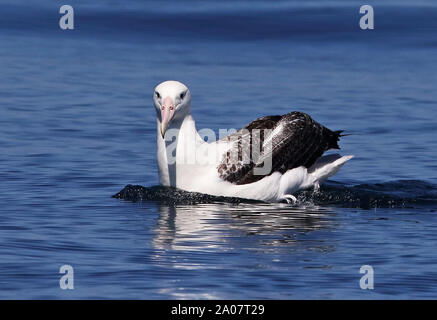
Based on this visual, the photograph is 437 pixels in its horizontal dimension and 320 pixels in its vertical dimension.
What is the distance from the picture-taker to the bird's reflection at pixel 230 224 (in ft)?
44.2

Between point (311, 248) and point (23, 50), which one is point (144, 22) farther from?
point (311, 248)

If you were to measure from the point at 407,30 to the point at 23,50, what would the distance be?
404 inches

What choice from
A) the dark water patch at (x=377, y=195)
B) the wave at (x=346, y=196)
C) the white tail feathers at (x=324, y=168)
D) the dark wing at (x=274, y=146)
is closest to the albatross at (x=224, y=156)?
the dark wing at (x=274, y=146)

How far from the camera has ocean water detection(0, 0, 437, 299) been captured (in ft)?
39.7

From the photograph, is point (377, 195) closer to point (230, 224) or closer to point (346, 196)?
point (346, 196)

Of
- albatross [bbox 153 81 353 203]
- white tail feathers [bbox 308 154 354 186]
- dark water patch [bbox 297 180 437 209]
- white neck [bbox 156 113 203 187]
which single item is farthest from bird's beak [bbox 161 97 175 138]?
white tail feathers [bbox 308 154 354 186]

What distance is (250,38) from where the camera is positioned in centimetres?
3097

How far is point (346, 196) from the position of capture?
54.0 ft

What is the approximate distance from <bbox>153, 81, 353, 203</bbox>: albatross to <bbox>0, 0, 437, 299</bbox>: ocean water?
0.27 m

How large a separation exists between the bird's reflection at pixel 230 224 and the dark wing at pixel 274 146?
0.52 meters

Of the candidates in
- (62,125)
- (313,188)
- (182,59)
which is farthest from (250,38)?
(313,188)

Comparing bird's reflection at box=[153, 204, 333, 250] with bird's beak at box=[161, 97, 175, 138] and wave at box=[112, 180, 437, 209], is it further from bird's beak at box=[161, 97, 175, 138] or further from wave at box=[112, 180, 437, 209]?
bird's beak at box=[161, 97, 175, 138]

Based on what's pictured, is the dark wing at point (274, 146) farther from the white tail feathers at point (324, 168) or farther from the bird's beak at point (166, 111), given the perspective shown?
the bird's beak at point (166, 111)
